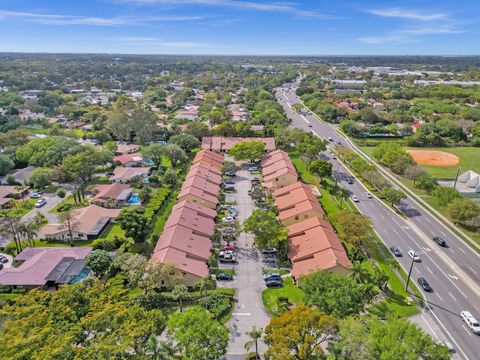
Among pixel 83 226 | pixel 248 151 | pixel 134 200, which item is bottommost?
pixel 134 200

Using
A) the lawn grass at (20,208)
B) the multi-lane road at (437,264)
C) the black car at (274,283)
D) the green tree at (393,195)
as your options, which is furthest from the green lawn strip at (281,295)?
the lawn grass at (20,208)

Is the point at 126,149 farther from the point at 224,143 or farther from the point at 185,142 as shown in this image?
the point at 224,143

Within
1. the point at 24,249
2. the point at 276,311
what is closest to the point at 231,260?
the point at 276,311

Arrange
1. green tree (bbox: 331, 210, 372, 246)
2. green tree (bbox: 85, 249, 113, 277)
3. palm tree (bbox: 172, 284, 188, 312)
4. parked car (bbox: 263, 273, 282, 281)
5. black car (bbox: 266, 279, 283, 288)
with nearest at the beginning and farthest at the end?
1. palm tree (bbox: 172, 284, 188, 312)
2. green tree (bbox: 85, 249, 113, 277)
3. black car (bbox: 266, 279, 283, 288)
4. parked car (bbox: 263, 273, 282, 281)
5. green tree (bbox: 331, 210, 372, 246)

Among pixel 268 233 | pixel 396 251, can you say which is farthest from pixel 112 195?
pixel 396 251

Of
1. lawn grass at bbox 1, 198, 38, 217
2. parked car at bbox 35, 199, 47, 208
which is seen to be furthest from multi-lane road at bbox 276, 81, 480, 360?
lawn grass at bbox 1, 198, 38, 217

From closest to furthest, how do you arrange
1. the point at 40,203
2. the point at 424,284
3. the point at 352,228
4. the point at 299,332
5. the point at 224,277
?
1. the point at 299,332
2. the point at 424,284
3. the point at 224,277
4. the point at 352,228
5. the point at 40,203

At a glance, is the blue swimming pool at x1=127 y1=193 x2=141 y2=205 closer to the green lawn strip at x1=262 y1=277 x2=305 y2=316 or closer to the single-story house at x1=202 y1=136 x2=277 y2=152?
the single-story house at x1=202 y1=136 x2=277 y2=152
